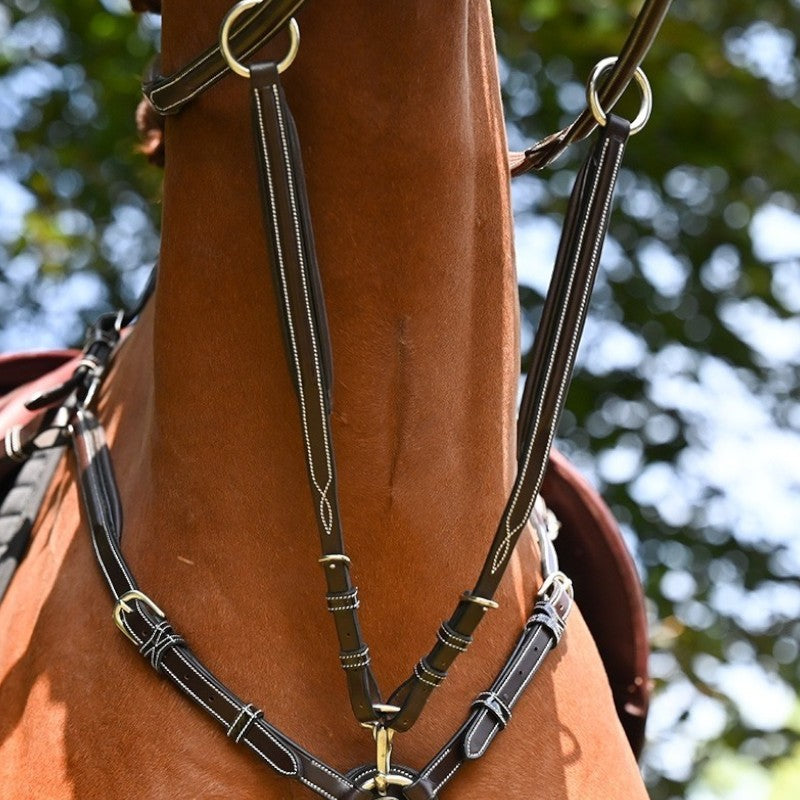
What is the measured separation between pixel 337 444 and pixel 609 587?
4.17 feet

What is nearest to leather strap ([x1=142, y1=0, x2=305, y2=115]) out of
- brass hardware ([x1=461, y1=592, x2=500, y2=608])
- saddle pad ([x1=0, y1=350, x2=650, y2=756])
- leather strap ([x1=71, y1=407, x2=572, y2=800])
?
leather strap ([x1=71, y1=407, x2=572, y2=800])

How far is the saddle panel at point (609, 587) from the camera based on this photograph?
2730mm

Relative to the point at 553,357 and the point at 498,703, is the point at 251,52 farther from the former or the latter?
the point at 498,703

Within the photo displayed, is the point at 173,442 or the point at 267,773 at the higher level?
the point at 173,442

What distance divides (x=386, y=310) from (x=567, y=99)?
3.56m

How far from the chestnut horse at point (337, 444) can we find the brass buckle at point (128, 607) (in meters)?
0.02

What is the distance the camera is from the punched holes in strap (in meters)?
1.62

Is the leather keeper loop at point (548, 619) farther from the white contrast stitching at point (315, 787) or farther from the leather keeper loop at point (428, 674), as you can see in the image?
the white contrast stitching at point (315, 787)

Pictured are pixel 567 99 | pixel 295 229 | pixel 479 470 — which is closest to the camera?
pixel 295 229

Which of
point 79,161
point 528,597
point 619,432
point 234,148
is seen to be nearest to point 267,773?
point 528,597

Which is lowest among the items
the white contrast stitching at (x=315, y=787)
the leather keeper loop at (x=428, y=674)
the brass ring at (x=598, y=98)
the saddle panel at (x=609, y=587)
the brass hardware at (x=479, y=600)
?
the white contrast stitching at (x=315, y=787)

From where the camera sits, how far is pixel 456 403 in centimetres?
169

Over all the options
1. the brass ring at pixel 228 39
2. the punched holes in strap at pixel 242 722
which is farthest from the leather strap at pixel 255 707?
the brass ring at pixel 228 39

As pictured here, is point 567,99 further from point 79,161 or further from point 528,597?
point 528,597
